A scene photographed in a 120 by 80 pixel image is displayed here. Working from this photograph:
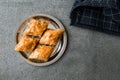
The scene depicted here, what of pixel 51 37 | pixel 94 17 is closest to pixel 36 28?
pixel 51 37

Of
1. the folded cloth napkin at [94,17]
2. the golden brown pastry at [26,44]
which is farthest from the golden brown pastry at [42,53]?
the folded cloth napkin at [94,17]

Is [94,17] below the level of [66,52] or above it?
above

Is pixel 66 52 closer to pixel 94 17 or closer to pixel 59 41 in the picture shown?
pixel 59 41

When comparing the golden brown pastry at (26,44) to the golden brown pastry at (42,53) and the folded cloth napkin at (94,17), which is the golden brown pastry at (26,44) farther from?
the folded cloth napkin at (94,17)

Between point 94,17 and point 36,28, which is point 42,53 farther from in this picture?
point 94,17

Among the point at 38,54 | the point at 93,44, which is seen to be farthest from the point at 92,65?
the point at 38,54

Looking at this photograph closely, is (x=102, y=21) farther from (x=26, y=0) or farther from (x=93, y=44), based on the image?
(x=26, y=0)
